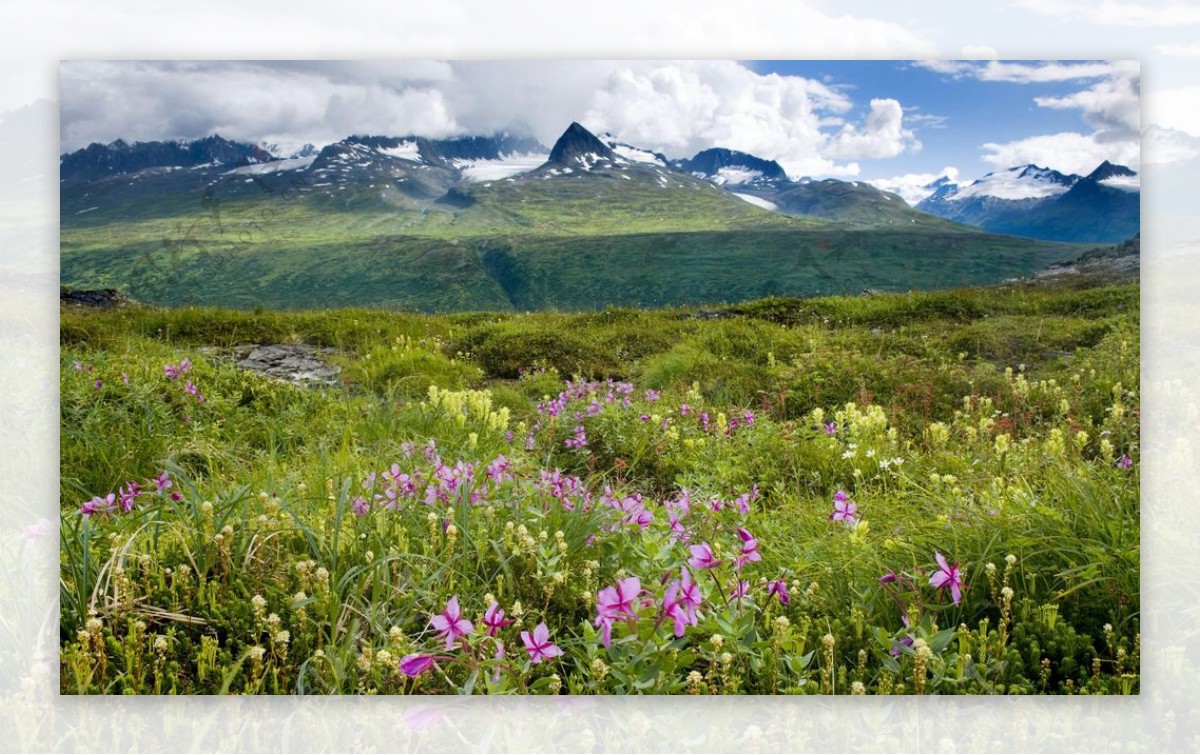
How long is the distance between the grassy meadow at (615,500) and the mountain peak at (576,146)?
771 millimetres

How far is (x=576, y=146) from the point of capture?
17.5ft

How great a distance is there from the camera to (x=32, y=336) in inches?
204

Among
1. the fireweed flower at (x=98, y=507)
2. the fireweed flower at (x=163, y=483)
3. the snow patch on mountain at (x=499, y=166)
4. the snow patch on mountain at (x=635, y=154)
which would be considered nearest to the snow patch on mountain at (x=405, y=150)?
the snow patch on mountain at (x=499, y=166)

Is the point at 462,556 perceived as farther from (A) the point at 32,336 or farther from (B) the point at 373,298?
(A) the point at 32,336

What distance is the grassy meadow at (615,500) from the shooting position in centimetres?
354

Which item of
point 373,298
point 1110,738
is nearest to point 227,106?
point 373,298

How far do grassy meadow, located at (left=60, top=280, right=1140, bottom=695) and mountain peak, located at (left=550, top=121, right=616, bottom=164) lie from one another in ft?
2.53

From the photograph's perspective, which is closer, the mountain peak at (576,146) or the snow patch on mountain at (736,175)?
the mountain peak at (576,146)

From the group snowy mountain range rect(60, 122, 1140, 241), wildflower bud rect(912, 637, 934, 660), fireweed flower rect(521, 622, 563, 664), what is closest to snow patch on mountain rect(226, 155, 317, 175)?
snowy mountain range rect(60, 122, 1140, 241)

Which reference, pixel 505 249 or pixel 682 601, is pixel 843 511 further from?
pixel 505 249

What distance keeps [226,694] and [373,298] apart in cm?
254

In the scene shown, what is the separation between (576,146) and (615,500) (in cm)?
232

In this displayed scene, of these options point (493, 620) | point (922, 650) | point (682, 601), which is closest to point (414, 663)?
point (493, 620)

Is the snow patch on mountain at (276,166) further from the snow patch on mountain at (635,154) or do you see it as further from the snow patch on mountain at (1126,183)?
the snow patch on mountain at (1126,183)
